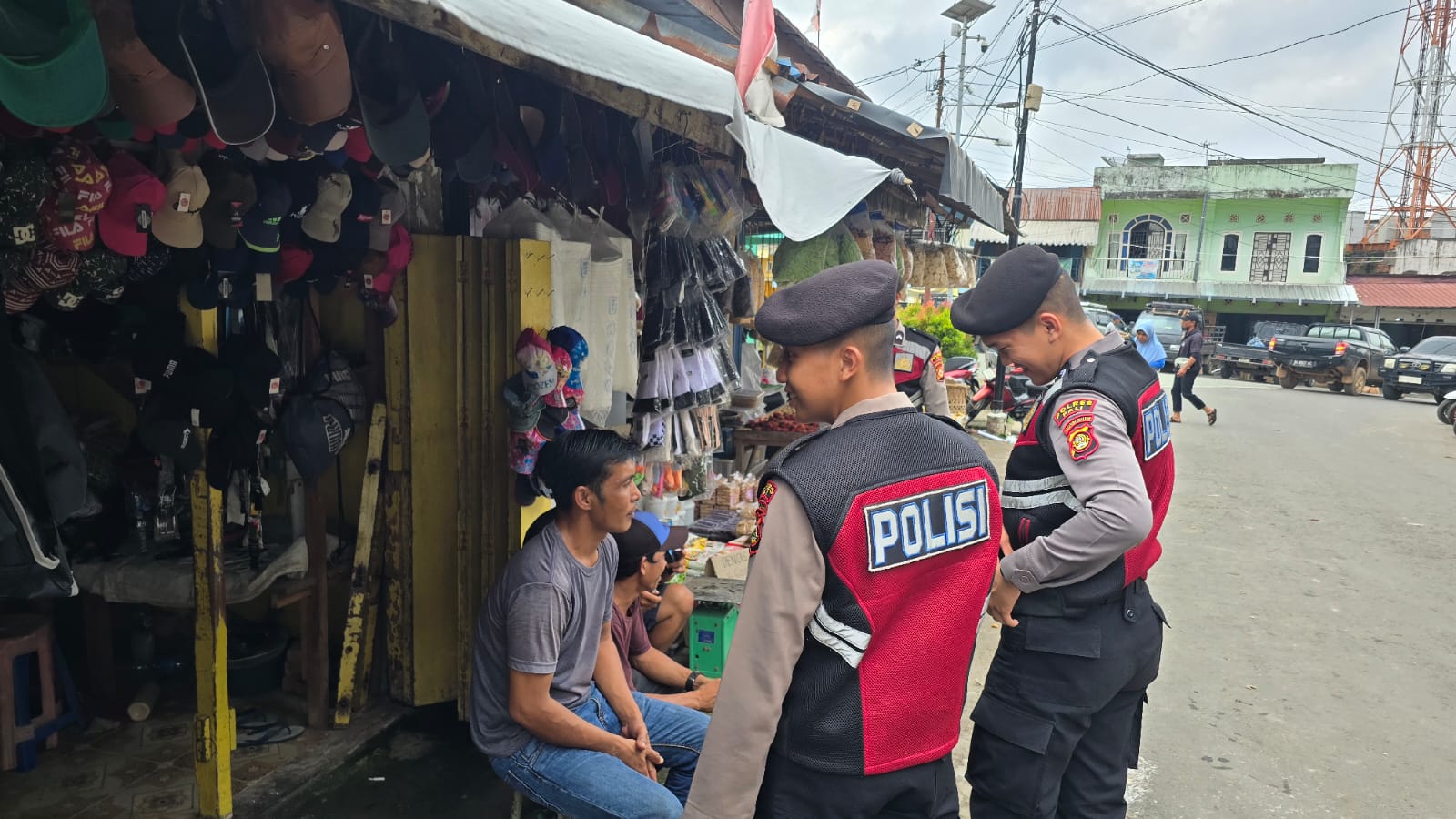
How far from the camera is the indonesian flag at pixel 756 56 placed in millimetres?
4410

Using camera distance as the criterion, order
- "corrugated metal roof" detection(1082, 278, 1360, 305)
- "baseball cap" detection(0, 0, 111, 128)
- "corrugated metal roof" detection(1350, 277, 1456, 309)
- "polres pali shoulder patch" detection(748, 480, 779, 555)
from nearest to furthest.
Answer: "baseball cap" detection(0, 0, 111, 128), "polres pali shoulder patch" detection(748, 480, 779, 555), "corrugated metal roof" detection(1350, 277, 1456, 309), "corrugated metal roof" detection(1082, 278, 1360, 305)

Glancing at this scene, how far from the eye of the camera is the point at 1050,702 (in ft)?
7.86

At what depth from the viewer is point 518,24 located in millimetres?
1760

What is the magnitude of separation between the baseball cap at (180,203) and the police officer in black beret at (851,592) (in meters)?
1.80

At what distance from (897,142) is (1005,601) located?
151 inches

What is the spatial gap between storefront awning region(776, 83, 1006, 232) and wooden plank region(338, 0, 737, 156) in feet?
6.20

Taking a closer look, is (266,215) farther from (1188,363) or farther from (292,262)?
(1188,363)

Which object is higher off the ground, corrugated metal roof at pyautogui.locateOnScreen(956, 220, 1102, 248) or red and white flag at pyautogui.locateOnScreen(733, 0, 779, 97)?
corrugated metal roof at pyautogui.locateOnScreen(956, 220, 1102, 248)

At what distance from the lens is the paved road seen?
3.76 m

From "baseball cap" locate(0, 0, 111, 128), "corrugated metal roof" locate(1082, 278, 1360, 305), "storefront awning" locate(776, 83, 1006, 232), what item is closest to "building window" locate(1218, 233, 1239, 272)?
"corrugated metal roof" locate(1082, 278, 1360, 305)

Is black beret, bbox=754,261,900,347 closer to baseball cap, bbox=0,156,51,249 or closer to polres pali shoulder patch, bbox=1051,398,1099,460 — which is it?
polres pali shoulder patch, bbox=1051,398,1099,460

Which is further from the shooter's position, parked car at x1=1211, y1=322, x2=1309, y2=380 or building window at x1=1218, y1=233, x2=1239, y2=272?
building window at x1=1218, y1=233, x2=1239, y2=272

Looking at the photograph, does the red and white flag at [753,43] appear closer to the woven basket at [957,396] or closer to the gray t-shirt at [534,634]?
the gray t-shirt at [534,634]

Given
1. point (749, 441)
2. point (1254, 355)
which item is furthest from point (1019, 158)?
point (1254, 355)
